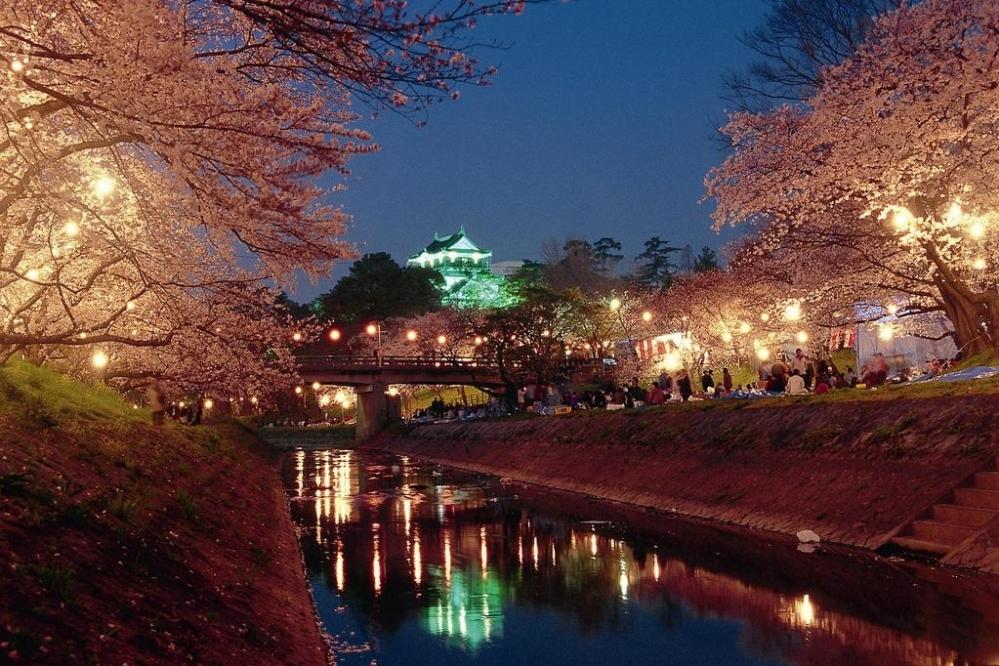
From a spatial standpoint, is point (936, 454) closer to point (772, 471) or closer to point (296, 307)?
point (772, 471)

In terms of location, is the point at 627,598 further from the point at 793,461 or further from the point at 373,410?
the point at 373,410

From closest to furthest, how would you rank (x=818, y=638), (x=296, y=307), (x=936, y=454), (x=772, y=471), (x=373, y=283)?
(x=818, y=638) < (x=936, y=454) < (x=772, y=471) < (x=373, y=283) < (x=296, y=307)

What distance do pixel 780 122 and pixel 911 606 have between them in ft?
54.0

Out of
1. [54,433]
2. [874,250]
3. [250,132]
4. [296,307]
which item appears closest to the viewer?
[250,132]

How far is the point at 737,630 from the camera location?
984 centimetres

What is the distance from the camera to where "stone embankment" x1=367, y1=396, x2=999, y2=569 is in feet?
44.9

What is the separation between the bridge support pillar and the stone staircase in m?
59.3

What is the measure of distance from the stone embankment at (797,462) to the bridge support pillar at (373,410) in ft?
135

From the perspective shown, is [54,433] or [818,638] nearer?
[818,638]

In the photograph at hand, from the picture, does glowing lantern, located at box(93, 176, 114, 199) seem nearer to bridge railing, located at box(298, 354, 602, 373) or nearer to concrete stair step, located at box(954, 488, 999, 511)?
concrete stair step, located at box(954, 488, 999, 511)

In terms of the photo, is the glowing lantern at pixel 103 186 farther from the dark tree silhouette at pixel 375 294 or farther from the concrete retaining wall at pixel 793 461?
A: the dark tree silhouette at pixel 375 294

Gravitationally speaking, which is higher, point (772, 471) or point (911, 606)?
point (772, 471)

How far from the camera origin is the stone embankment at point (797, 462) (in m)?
13.7

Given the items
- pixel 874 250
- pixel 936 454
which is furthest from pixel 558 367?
pixel 936 454
